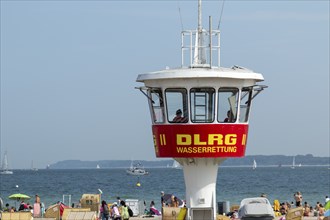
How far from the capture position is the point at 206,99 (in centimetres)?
2525

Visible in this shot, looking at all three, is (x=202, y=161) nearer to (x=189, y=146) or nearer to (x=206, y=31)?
(x=189, y=146)

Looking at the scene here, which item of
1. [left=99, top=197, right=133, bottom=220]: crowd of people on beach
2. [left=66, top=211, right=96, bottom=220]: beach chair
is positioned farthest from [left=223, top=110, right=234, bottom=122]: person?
[left=99, top=197, right=133, bottom=220]: crowd of people on beach

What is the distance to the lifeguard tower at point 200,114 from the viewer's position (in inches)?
992

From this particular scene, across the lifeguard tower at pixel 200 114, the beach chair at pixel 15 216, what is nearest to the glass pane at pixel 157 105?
the lifeguard tower at pixel 200 114

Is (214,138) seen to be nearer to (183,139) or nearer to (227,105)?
(183,139)

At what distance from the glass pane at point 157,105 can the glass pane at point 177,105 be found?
0.30m

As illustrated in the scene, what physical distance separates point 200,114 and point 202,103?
330 millimetres

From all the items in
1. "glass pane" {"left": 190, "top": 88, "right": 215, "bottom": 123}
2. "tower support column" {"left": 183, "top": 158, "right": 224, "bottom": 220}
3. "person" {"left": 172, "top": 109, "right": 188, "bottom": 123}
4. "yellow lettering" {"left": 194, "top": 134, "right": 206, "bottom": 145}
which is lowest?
"tower support column" {"left": 183, "top": 158, "right": 224, "bottom": 220}

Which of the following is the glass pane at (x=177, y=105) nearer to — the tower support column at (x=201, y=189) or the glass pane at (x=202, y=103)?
the glass pane at (x=202, y=103)

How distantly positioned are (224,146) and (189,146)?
105 centimetres

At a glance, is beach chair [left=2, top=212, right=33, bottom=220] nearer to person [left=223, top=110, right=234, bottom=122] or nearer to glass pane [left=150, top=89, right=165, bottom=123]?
glass pane [left=150, top=89, right=165, bottom=123]

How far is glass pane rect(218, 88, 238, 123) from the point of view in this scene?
25.4 m

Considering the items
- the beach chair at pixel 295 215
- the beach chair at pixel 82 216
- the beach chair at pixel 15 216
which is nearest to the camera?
the beach chair at pixel 82 216

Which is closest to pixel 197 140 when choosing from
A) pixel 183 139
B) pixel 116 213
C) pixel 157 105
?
pixel 183 139
